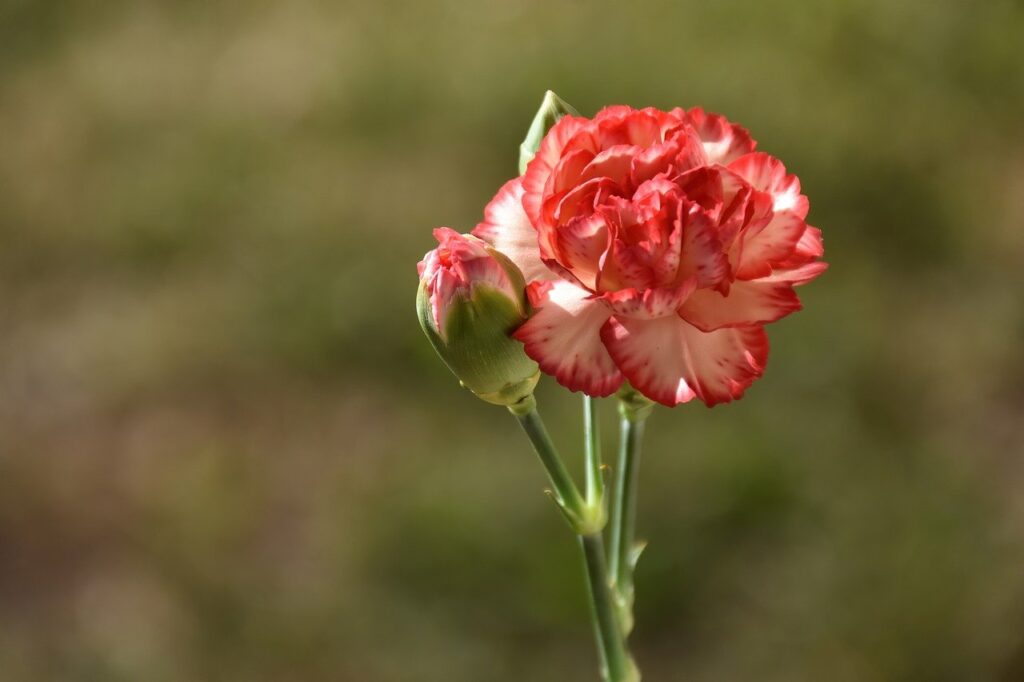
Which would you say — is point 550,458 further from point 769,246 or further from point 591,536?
point 769,246

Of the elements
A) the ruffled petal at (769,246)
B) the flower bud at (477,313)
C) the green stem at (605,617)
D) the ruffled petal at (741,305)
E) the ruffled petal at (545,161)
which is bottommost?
the green stem at (605,617)

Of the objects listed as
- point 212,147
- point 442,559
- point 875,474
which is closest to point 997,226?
point 875,474

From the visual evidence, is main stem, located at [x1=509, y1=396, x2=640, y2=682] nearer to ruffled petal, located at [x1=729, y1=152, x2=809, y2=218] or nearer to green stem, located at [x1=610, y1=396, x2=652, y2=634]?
green stem, located at [x1=610, y1=396, x2=652, y2=634]

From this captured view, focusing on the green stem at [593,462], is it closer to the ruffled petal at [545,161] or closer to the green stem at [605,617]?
the green stem at [605,617]

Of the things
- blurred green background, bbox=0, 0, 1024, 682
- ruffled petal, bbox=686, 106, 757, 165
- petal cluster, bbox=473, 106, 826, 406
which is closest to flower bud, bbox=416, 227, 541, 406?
petal cluster, bbox=473, 106, 826, 406

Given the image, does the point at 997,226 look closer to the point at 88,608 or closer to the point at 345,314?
the point at 345,314

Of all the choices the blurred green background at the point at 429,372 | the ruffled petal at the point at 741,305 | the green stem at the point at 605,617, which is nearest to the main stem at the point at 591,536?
the green stem at the point at 605,617

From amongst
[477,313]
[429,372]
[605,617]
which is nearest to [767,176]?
[477,313]
